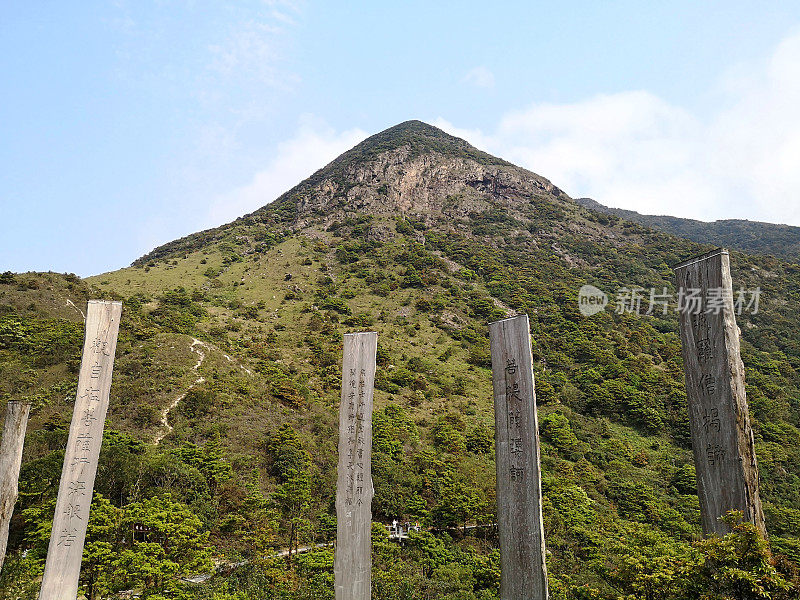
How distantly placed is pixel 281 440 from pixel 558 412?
17879 mm

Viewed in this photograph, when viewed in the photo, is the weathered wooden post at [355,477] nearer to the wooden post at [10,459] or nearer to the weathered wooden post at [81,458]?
the weathered wooden post at [81,458]

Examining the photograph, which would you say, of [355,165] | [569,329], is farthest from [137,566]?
[355,165]

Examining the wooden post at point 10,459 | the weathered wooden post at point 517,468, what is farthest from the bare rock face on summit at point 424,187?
the weathered wooden post at point 517,468

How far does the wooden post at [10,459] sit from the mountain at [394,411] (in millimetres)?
2704

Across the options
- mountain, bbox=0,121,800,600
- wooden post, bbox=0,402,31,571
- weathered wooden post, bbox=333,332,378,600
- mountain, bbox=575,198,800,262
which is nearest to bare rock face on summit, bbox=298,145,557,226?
mountain, bbox=0,121,800,600

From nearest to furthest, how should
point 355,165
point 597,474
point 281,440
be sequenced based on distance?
point 281,440
point 597,474
point 355,165

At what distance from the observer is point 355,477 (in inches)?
185

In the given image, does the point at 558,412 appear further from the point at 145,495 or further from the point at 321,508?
the point at 145,495

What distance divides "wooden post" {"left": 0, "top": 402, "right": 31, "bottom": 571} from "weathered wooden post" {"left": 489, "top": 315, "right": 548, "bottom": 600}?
6020 mm

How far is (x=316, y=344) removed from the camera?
114 feet

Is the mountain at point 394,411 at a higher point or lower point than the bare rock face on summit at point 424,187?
lower

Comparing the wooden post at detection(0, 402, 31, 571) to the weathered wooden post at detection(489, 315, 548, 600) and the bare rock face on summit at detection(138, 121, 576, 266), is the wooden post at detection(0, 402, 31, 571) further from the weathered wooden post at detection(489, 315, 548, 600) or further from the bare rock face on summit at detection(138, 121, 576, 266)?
the bare rock face on summit at detection(138, 121, 576, 266)

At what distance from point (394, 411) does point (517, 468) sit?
913 inches

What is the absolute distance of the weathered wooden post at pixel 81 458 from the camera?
197 inches
